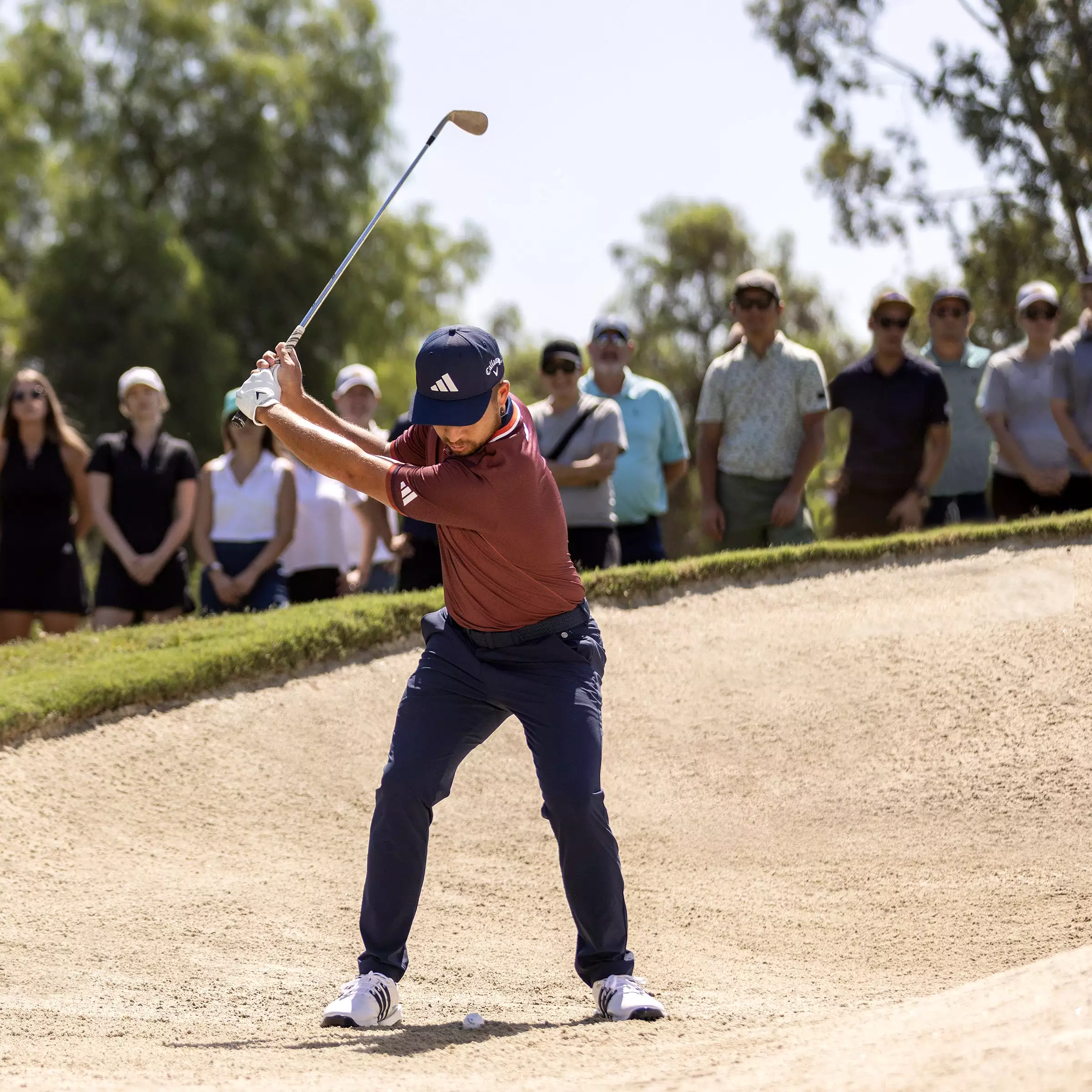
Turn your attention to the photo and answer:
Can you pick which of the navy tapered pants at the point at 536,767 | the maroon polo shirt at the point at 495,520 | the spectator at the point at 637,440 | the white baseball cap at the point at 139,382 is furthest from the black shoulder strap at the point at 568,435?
the navy tapered pants at the point at 536,767

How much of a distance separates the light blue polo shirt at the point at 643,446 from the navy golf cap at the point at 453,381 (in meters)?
4.87

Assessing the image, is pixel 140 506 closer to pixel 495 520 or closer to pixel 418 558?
pixel 418 558

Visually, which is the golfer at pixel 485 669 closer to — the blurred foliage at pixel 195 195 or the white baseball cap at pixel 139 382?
the white baseball cap at pixel 139 382

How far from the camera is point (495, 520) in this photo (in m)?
4.70

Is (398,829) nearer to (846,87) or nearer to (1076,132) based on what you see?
(1076,132)

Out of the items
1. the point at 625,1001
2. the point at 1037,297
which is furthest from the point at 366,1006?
the point at 1037,297

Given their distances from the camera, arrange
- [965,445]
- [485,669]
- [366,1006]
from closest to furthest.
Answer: [366,1006] → [485,669] → [965,445]

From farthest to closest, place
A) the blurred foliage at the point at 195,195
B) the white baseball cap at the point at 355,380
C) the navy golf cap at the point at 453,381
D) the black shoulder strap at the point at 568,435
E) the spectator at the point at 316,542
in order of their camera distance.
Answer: the blurred foliage at the point at 195,195 → the white baseball cap at the point at 355,380 → the spectator at the point at 316,542 → the black shoulder strap at the point at 568,435 → the navy golf cap at the point at 453,381

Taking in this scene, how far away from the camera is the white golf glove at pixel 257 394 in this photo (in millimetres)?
4785

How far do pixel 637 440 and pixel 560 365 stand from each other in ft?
3.35

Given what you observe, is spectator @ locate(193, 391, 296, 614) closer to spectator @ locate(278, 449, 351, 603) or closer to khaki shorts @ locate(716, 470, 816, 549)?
spectator @ locate(278, 449, 351, 603)

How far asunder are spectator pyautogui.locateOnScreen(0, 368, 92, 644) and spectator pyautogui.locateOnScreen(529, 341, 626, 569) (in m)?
3.08

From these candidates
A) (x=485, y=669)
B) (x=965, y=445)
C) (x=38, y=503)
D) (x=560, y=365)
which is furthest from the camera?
(x=965, y=445)

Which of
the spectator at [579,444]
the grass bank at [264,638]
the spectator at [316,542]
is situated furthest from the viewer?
the spectator at [316,542]
